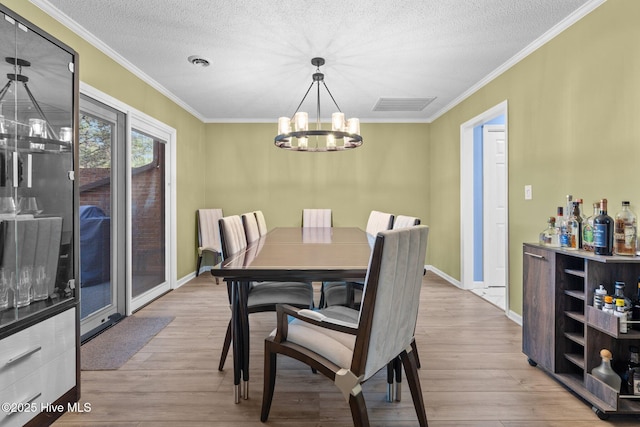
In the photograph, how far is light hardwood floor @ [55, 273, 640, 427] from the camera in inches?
65.5

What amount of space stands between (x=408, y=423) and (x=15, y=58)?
254 centimetres

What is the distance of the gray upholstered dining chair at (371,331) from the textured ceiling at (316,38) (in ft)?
5.94

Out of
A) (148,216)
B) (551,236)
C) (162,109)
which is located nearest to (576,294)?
(551,236)

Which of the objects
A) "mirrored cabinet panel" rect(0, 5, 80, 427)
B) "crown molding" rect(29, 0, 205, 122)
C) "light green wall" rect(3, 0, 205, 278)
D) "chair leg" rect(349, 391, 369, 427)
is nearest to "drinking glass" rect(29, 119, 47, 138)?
"mirrored cabinet panel" rect(0, 5, 80, 427)

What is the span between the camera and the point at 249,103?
4457 mm

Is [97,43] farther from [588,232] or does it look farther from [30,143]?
[588,232]

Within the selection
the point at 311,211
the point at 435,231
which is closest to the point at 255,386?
the point at 311,211

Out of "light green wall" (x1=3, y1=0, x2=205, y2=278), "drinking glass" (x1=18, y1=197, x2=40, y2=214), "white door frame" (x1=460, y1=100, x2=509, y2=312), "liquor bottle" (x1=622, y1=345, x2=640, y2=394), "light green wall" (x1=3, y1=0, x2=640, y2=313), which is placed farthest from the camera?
"white door frame" (x1=460, y1=100, x2=509, y2=312)

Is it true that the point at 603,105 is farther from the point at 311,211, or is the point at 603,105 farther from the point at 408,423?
the point at 311,211

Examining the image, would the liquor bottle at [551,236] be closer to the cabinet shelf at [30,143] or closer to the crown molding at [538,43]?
the crown molding at [538,43]

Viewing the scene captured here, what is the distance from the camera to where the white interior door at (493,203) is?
4.22m

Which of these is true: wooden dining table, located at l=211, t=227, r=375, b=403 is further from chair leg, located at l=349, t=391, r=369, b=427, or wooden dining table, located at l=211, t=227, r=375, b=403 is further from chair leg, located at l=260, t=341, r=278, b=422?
chair leg, located at l=349, t=391, r=369, b=427

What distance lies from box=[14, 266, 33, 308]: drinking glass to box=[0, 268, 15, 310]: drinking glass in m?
0.04

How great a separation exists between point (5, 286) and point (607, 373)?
2.94 metres
